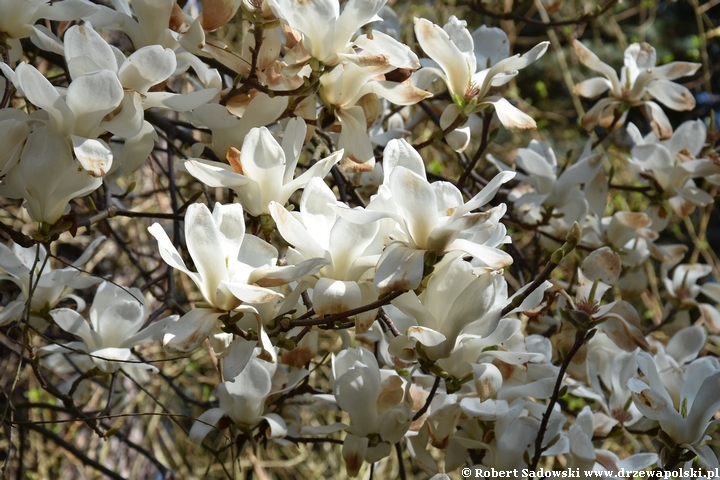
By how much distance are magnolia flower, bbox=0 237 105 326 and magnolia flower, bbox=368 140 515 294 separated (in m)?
0.40

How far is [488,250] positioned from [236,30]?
4.80 feet

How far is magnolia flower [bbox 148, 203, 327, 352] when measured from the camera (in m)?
0.55

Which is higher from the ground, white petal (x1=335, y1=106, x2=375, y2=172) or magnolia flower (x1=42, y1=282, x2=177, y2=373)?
white petal (x1=335, y1=106, x2=375, y2=172)

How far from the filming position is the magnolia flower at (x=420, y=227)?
542 mm

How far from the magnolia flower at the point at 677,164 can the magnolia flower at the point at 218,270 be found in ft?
2.40

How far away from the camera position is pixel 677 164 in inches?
43.3

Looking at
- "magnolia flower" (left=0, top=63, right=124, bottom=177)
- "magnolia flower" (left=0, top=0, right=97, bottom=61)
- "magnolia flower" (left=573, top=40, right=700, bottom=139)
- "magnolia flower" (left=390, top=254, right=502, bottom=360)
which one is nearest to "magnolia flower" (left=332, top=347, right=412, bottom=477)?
"magnolia flower" (left=390, top=254, right=502, bottom=360)

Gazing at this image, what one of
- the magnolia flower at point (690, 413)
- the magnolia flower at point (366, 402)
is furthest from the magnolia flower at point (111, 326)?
the magnolia flower at point (690, 413)

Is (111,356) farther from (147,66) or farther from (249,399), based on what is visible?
(147,66)

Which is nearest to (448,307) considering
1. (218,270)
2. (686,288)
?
(218,270)

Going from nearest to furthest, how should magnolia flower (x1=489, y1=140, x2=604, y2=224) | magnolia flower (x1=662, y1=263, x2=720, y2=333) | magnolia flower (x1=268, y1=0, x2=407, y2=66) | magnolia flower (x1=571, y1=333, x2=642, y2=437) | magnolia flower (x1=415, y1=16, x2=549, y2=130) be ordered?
magnolia flower (x1=268, y1=0, x2=407, y2=66) → magnolia flower (x1=415, y1=16, x2=549, y2=130) → magnolia flower (x1=571, y1=333, x2=642, y2=437) → magnolia flower (x1=489, y1=140, x2=604, y2=224) → magnolia flower (x1=662, y1=263, x2=720, y2=333)

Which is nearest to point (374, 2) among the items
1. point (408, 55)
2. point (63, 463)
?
point (408, 55)

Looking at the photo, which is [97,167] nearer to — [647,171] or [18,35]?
[18,35]

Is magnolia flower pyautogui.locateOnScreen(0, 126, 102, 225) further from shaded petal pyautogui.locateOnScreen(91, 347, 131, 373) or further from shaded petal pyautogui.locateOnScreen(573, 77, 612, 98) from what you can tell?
shaded petal pyautogui.locateOnScreen(573, 77, 612, 98)
